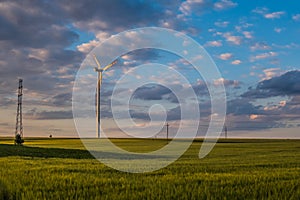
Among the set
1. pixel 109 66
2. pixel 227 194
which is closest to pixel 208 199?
pixel 227 194

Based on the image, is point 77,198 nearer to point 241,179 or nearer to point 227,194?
point 227,194

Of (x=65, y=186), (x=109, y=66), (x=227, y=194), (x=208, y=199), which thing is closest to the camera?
(x=208, y=199)

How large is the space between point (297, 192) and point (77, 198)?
652cm

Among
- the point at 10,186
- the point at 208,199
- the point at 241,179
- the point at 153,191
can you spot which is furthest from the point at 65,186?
the point at 241,179

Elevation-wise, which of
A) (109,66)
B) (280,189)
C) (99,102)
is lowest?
(280,189)

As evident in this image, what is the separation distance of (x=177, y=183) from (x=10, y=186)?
19.0ft

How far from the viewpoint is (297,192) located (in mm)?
11711

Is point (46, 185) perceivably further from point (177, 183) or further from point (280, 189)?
point (280, 189)

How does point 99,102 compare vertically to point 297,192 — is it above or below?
above

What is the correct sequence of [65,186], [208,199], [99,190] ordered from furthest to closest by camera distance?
[65,186]
[99,190]
[208,199]

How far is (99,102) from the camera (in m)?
87.5

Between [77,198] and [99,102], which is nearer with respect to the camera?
[77,198]

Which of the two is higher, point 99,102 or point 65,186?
point 99,102

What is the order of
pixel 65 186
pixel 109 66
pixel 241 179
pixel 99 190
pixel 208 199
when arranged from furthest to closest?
pixel 109 66 < pixel 241 179 < pixel 65 186 < pixel 99 190 < pixel 208 199
